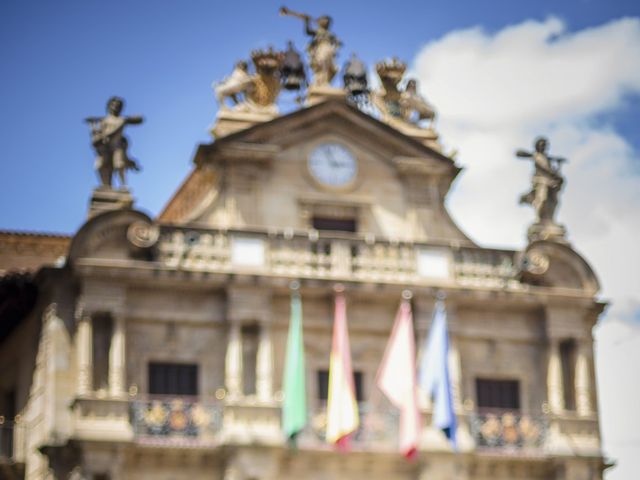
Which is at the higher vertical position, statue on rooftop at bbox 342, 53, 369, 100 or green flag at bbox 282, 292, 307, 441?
statue on rooftop at bbox 342, 53, 369, 100

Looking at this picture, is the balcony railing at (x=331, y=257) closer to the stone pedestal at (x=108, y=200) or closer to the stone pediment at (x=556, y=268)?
the stone pediment at (x=556, y=268)

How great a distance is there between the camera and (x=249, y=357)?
42.2 meters

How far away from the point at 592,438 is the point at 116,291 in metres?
11.4

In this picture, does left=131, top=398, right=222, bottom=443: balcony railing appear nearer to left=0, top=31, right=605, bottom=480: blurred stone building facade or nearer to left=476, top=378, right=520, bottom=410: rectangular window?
left=0, top=31, right=605, bottom=480: blurred stone building facade

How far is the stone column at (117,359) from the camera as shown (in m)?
41.0

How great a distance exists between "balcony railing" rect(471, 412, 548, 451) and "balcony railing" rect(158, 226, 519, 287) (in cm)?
317

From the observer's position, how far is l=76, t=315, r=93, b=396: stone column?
40.8 metres

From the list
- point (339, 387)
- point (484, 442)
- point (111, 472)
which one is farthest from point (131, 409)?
point (484, 442)

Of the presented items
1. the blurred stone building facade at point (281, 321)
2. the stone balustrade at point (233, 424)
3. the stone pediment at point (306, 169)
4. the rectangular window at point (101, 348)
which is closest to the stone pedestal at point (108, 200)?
the blurred stone building facade at point (281, 321)

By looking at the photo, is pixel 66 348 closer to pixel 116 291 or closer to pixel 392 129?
pixel 116 291

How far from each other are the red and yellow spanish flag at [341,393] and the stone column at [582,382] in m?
5.39

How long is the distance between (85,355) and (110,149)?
5.03 metres

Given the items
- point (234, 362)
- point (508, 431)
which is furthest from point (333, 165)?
point (508, 431)

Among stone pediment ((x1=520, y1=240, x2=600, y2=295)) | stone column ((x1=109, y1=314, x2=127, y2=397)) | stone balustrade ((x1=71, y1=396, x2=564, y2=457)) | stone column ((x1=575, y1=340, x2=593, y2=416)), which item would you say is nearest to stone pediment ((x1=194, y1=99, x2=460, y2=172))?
stone pediment ((x1=520, y1=240, x2=600, y2=295))
